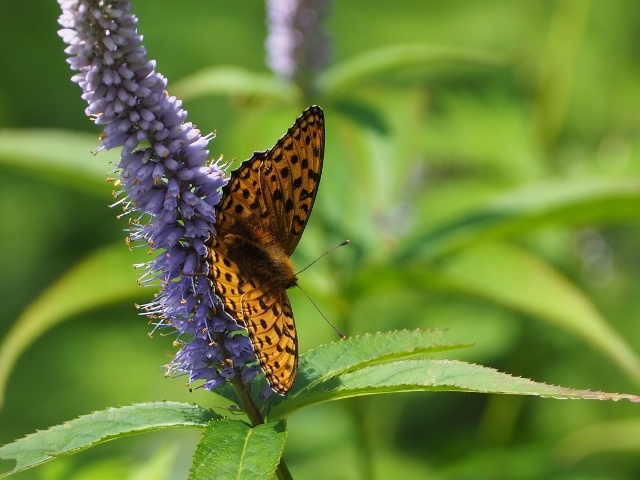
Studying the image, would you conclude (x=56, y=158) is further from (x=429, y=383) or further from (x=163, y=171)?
(x=429, y=383)

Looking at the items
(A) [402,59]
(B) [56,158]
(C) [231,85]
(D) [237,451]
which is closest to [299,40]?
(C) [231,85]

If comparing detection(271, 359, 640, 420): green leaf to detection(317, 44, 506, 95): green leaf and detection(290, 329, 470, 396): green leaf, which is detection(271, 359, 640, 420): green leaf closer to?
detection(290, 329, 470, 396): green leaf

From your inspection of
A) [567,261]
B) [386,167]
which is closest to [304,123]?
[386,167]

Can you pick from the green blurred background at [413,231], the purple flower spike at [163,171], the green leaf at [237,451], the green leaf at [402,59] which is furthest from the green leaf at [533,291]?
the green leaf at [237,451]

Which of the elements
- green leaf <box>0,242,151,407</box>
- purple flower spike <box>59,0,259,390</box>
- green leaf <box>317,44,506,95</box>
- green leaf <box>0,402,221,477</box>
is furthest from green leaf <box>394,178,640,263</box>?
green leaf <box>0,402,221,477</box>

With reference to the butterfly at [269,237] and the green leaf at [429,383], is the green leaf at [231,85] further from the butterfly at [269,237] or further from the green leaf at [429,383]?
the green leaf at [429,383]

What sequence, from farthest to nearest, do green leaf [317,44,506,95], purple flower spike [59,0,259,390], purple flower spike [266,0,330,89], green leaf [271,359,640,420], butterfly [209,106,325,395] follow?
purple flower spike [266,0,330,89]
green leaf [317,44,506,95]
butterfly [209,106,325,395]
purple flower spike [59,0,259,390]
green leaf [271,359,640,420]
